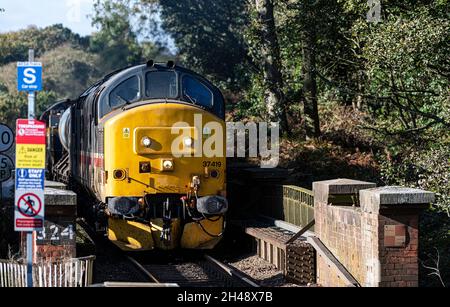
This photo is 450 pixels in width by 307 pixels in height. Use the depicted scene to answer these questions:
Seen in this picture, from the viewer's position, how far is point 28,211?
1077 cm

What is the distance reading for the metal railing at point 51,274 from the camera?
37.9 feet

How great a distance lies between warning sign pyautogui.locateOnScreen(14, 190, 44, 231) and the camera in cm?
1072

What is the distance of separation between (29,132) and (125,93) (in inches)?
213

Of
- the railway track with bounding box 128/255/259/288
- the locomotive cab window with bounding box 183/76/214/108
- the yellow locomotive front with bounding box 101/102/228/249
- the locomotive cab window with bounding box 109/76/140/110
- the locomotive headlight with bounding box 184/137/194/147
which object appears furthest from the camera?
the locomotive cab window with bounding box 183/76/214/108

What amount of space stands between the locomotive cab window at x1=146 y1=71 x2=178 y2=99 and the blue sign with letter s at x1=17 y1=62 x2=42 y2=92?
5065 millimetres

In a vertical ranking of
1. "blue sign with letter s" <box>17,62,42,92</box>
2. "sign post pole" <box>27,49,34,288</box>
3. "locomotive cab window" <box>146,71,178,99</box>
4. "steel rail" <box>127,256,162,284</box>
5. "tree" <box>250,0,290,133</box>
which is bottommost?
"steel rail" <box>127,256,162,284</box>

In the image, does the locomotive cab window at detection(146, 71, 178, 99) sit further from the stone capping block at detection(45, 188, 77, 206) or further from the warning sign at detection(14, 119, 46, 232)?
the warning sign at detection(14, 119, 46, 232)

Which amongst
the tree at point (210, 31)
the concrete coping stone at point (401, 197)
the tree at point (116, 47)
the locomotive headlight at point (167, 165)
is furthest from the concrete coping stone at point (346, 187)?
the tree at point (116, 47)

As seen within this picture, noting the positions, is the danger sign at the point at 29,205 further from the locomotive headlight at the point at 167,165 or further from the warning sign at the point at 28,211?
the locomotive headlight at the point at 167,165

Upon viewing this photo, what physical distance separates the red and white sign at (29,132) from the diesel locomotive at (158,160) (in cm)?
458

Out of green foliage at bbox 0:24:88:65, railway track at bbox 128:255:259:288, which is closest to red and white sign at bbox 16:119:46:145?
railway track at bbox 128:255:259:288

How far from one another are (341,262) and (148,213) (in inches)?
160

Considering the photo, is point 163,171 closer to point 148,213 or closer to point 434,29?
point 148,213
